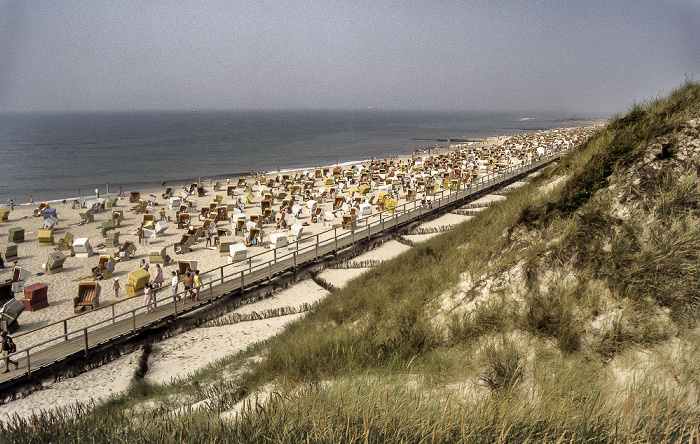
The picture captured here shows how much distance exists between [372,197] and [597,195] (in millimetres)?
22002

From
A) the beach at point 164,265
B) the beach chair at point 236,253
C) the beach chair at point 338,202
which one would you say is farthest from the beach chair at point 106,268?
the beach chair at point 338,202

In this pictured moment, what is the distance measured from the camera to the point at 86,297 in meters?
13.6

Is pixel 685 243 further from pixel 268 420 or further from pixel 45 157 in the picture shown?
pixel 45 157

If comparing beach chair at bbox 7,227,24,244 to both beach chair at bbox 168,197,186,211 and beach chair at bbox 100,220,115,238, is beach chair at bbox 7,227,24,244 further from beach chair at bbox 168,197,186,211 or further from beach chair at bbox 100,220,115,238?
beach chair at bbox 168,197,186,211

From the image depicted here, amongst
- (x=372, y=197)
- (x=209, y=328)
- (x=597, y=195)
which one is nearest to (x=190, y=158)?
(x=372, y=197)

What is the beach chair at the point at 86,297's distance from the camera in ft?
43.3

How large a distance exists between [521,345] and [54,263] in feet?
60.9

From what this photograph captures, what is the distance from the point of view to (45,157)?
201 ft

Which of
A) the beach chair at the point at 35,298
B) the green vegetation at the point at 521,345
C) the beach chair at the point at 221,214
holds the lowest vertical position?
the beach chair at the point at 35,298

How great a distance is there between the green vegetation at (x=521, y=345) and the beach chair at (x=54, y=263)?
457 inches

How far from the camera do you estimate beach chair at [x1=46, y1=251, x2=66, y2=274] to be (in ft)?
55.1

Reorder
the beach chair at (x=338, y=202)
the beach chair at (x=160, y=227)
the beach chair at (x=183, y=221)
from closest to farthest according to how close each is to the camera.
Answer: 1. the beach chair at (x=160, y=227)
2. the beach chair at (x=183, y=221)
3. the beach chair at (x=338, y=202)

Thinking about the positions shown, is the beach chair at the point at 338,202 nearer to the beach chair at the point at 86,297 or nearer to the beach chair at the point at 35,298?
the beach chair at the point at 86,297

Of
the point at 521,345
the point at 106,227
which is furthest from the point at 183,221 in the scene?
the point at 521,345
